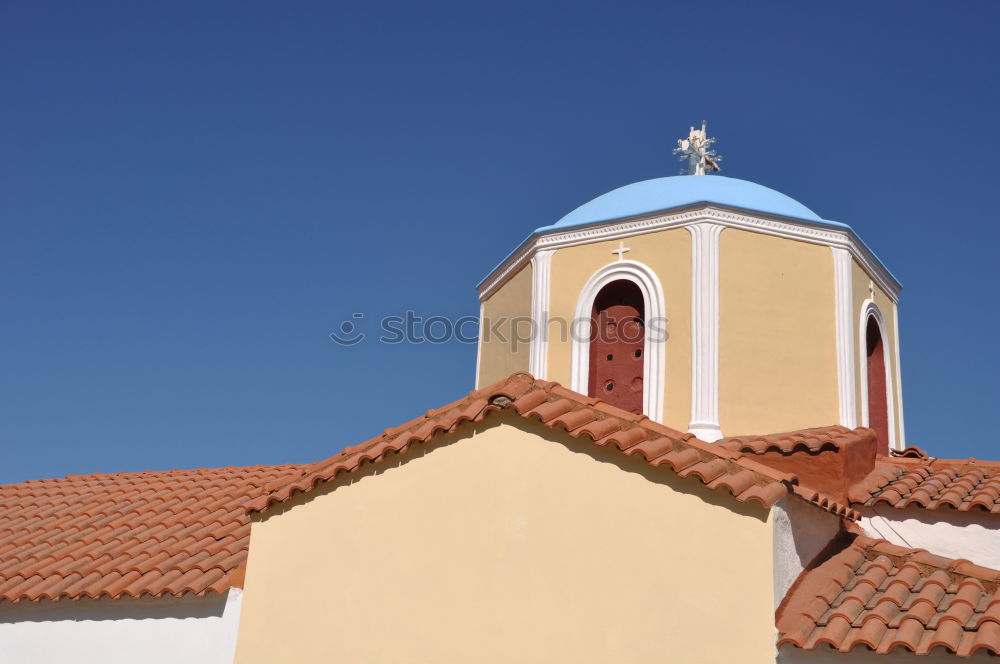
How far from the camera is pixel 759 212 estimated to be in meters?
9.87

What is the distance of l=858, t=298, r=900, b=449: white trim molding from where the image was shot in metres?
9.87

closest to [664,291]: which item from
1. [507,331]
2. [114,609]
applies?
[507,331]

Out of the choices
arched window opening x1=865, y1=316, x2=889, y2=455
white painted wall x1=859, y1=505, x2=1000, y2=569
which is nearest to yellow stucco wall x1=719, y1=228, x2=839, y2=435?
arched window opening x1=865, y1=316, x2=889, y2=455

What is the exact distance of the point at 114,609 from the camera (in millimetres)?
7555

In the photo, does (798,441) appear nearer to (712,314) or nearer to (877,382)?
(712,314)

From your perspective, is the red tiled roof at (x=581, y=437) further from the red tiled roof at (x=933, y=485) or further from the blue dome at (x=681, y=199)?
the blue dome at (x=681, y=199)

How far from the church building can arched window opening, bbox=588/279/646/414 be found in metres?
0.02

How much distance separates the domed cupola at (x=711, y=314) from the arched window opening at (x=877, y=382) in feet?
0.05

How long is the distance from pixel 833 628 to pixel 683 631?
2.66 ft

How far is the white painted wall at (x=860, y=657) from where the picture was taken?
5.12 m

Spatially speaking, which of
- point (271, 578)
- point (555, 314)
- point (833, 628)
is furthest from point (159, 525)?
point (833, 628)

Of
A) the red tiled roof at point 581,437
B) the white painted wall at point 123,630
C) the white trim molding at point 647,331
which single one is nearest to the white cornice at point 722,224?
the white trim molding at point 647,331

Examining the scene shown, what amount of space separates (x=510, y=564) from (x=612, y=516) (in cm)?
72

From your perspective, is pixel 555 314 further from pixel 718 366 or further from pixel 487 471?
pixel 487 471
